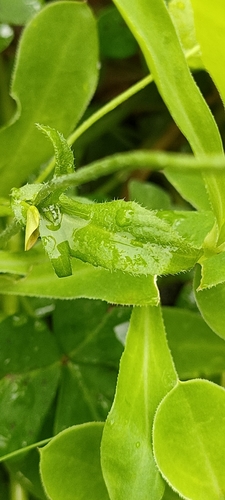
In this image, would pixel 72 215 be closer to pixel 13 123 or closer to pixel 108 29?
pixel 13 123

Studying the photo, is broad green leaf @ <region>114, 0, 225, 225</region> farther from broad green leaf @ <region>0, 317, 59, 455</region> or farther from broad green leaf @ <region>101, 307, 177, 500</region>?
broad green leaf @ <region>0, 317, 59, 455</region>

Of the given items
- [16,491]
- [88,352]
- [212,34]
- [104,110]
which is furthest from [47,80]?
[16,491]

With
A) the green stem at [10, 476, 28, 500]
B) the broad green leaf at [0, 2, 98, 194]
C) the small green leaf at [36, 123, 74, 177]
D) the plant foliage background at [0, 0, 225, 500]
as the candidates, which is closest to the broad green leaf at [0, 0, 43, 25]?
the plant foliage background at [0, 0, 225, 500]

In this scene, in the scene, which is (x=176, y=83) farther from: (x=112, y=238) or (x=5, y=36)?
(x=5, y=36)

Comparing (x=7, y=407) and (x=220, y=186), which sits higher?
(x=220, y=186)

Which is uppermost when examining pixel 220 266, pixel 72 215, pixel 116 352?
pixel 72 215

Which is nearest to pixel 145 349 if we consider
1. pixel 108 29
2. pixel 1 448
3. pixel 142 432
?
pixel 142 432

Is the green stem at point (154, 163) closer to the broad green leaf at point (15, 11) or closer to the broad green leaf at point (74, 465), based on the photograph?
the broad green leaf at point (74, 465)
